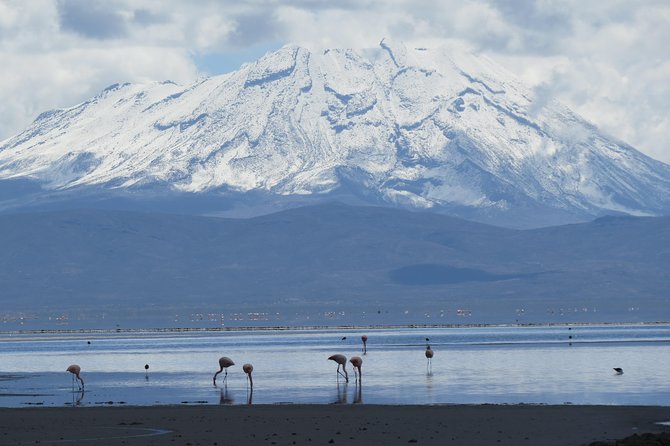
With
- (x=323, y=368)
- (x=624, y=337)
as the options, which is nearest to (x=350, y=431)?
(x=323, y=368)

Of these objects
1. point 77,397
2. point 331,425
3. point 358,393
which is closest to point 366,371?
point 358,393

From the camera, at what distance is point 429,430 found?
143ft

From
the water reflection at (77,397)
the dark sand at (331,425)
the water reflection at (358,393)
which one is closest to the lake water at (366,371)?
the water reflection at (358,393)

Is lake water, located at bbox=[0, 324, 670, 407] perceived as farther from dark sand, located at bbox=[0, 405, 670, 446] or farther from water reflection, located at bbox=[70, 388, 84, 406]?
dark sand, located at bbox=[0, 405, 670, 446]

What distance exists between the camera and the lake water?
57438 mm

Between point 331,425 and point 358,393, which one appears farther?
point 358,393

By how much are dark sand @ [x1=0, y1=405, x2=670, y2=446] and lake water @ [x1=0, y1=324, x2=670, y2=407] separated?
4060 mm

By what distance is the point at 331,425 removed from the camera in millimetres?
45594

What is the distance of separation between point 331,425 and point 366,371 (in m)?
28.4

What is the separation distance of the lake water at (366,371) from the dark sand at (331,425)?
160 inches

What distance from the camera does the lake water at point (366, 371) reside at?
188ft

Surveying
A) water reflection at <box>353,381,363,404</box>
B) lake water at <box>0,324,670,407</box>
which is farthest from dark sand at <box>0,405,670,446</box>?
lake water at <box>0,324,670,407</box>

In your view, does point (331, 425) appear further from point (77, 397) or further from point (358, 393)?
point (77, 397)

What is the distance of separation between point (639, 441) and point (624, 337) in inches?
3053
